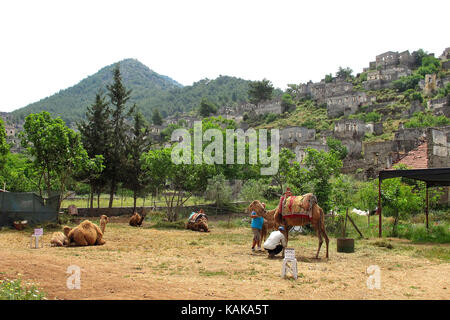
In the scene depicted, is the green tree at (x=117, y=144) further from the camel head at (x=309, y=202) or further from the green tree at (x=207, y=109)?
the green tree at (x=207, y=109)

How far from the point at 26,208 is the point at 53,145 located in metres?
3.13

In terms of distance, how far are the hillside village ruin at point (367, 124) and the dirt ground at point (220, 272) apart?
13784 mm

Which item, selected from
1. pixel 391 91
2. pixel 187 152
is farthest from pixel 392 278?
pixel 391 91

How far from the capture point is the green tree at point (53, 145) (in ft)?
60.0

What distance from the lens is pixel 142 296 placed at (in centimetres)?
586

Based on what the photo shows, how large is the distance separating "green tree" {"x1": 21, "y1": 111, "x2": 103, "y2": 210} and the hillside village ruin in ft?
61.4

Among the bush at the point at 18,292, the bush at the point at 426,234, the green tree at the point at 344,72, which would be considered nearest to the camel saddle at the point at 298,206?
the bush at the point at 426,234

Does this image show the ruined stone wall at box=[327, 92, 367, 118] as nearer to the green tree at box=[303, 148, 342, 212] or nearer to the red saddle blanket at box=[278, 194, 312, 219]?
the green tree at box=[303, 148, 342, 212]

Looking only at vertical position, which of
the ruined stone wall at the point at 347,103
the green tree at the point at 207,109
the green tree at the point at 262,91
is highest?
the green tree at the point at 262,91

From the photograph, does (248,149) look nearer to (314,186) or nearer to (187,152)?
(187,152)

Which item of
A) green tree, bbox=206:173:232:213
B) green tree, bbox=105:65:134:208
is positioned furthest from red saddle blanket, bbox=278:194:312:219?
green tree, bbox=105:65:134:208

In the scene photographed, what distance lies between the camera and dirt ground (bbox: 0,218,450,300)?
6.34 meters
